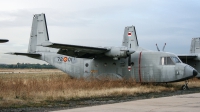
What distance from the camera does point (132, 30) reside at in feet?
139

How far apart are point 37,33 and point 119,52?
9.63 metres

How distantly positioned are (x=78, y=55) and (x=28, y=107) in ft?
37.9

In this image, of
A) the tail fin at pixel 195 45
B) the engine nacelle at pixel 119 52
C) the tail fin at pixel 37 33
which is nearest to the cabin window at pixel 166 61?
the engine nacelle at pixel 119 52

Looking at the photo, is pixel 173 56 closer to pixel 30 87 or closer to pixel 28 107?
pixel 30 87

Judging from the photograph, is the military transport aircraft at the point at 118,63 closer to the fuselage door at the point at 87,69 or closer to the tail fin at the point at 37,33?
the fuselage door at the point at 87,69

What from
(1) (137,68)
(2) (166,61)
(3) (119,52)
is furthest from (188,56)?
(3) (119,52)

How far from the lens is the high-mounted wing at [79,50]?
69.9 feet

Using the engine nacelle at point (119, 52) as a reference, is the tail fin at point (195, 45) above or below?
above

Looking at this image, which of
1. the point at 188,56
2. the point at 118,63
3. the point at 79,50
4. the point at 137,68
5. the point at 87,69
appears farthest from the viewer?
the point at 188,56

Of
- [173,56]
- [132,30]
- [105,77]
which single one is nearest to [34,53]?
[105,77]

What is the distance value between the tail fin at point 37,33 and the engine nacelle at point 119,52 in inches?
317

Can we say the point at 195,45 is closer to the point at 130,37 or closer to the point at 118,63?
the point at 130,37

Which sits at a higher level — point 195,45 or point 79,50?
point 195,45

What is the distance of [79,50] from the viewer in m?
22.7
